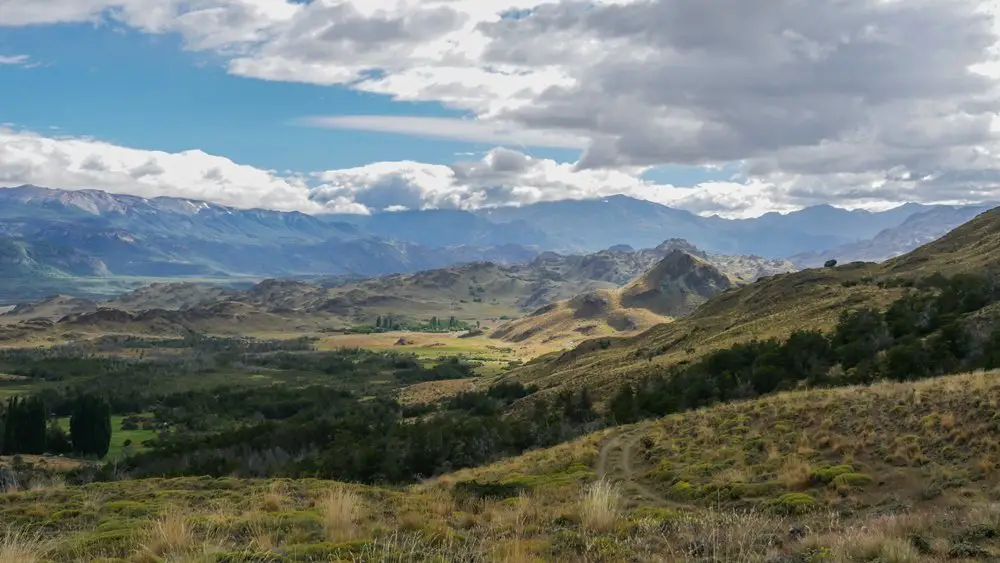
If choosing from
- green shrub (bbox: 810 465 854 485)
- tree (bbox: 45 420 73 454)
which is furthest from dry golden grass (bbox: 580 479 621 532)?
tree (bbox: 45 420 73 454)

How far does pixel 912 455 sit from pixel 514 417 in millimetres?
51997

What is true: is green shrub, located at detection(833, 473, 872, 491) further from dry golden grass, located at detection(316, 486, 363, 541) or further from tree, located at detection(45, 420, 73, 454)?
tree, located at detection(45, 420, 73, 454)

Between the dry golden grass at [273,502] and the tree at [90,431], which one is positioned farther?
the tree at [90,431]

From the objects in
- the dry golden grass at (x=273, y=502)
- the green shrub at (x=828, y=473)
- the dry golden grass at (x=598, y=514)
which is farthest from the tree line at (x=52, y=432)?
the dry golden grass at (x=598, y=514)

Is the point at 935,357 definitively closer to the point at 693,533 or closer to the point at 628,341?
the point at 693,533

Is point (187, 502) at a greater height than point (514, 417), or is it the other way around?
point (187, 502)

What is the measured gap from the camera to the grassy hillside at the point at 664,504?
35.0 ft

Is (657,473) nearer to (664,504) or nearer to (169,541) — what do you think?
(664,504)

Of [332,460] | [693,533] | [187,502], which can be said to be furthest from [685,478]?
[332,460]

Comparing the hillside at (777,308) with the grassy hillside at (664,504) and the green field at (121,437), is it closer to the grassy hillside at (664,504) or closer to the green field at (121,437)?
the grassy hillside at (664,504)

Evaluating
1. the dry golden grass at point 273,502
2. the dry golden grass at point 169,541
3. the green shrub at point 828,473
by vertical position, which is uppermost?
the dry golden grass at point 169,541

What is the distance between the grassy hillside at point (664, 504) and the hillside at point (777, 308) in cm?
4606

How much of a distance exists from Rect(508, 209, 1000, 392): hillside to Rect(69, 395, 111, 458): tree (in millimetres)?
68774

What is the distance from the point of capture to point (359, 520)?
46.9 ft
